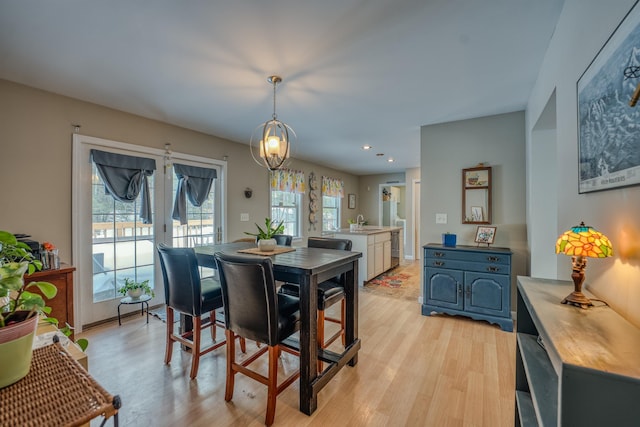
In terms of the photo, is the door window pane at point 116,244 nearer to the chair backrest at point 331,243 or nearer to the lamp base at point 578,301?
the chair backrest at point 331,243

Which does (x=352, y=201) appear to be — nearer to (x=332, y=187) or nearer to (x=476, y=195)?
(x=332, y=187)

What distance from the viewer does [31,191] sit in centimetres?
259

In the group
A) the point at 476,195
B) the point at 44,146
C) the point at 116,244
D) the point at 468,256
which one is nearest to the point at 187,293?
the point at 116,244

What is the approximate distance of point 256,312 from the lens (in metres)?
1.70

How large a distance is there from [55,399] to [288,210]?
5275 mm

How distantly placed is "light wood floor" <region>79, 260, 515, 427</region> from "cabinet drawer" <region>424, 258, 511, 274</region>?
634 millimetres

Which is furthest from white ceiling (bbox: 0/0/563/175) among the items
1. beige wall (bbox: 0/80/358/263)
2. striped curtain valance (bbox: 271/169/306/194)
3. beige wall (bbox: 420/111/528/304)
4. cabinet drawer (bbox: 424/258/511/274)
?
striped curtain valance (bbox: 271/169/306/194)

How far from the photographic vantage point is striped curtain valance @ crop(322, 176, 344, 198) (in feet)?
22.2

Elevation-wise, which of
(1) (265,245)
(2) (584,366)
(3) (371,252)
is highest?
(1) (265,245)

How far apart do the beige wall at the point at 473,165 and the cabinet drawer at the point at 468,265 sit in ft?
1.17

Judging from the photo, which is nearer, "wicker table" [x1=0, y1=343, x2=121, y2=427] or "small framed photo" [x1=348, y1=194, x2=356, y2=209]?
"wicker table" [x1=0, y1=343, x2=121, y2=427]

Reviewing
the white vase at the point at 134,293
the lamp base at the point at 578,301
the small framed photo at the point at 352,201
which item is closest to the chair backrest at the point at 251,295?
the lamp base at the point at 578,301

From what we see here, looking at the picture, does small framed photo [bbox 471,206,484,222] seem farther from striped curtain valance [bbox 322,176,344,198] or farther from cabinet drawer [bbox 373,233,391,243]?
striped curtain valance [bbox 322,176,344,198]

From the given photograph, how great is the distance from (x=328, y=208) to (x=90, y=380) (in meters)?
6.51
